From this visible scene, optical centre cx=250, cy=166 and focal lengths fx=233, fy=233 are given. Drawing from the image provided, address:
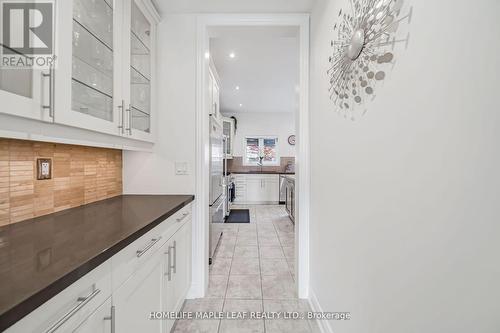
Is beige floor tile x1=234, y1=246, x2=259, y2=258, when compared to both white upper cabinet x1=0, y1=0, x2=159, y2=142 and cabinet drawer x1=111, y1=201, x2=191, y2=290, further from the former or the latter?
white upper cabinet x1=0, y1=0, x2=159, y2=142

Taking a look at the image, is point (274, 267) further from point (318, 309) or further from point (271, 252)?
point (318, 309)

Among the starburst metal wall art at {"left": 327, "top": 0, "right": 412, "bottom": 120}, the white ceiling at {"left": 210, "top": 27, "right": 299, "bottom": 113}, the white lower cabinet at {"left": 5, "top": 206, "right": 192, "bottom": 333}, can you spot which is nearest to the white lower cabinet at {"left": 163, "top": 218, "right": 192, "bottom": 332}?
the white lower cabinet at {"left": 5, "top": 206, "right": 192, "bottom": 333}

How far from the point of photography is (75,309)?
2.16 ft

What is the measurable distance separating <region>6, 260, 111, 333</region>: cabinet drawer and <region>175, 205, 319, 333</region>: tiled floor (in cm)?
114

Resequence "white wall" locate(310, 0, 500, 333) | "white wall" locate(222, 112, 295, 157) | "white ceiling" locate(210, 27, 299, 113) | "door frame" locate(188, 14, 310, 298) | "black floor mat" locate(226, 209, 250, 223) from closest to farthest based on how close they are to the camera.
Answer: "white wall" locate(310, 0, 500, 333)
"door frame" locate(188, 14, 310, 298)
"white ceiling" locate(210, 27, 299, 113)
"black floor mat" locate(226, 209, 250, 223)
"white wall" locate(222, 112, 295, 157)

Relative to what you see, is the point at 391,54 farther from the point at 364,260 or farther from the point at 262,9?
the point at 262,9

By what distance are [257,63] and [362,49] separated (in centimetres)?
262

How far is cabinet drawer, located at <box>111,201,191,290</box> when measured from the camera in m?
0.89

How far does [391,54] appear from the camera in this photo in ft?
2.77

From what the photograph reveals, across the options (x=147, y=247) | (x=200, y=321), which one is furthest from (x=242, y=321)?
(x=147, y=247)

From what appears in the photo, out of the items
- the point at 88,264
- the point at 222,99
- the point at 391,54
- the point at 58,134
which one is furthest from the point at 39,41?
the point at 222,99

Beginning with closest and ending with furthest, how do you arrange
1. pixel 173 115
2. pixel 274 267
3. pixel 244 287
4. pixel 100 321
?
pixel 100 321 < pixel 173 115 < pixel 244 287 < pixel 274 267

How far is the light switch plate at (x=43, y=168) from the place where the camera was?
1.24m

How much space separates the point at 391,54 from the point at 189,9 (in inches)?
71.5
